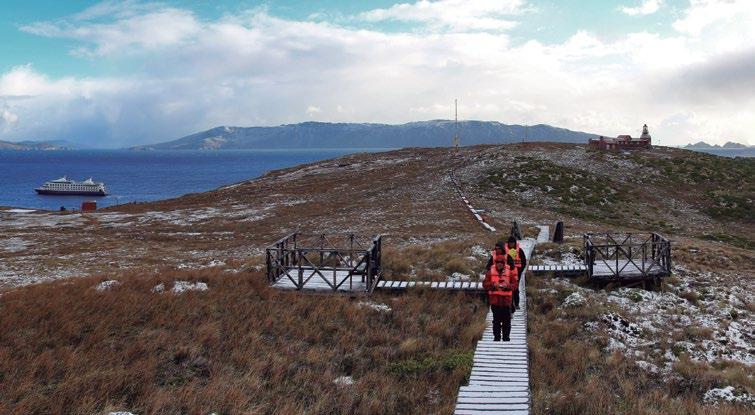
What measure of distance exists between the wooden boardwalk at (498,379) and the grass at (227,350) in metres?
0.47

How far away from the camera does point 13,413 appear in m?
10.4

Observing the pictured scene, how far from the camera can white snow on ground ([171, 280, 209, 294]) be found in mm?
20922

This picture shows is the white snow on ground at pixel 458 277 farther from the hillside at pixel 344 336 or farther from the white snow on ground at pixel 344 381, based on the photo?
the white snow on ground at pixel 344 381

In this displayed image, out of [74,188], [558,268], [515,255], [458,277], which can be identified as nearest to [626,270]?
[558,268]

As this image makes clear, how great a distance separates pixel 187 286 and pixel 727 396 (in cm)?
1886

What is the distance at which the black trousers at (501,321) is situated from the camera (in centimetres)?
1435

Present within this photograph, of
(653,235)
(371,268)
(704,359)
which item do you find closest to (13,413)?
(371,268)

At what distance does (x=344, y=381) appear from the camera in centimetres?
1346

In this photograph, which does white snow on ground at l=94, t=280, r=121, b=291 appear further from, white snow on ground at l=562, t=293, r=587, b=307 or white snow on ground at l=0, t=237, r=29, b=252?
white snow on ground at l=0, t=237, r=29, b=252

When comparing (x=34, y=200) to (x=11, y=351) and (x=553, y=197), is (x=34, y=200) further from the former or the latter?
(x=11, y=351)

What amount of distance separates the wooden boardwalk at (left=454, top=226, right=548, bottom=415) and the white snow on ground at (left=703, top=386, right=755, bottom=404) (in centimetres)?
452

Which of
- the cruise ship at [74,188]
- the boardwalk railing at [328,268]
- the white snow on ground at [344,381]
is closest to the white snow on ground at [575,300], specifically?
the boardwalk railing at [328,268]

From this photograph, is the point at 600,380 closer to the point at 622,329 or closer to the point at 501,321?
the point at 501,321

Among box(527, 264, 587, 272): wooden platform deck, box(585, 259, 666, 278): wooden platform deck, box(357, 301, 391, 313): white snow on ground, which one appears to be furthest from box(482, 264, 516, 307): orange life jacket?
box(527, 264, 587, 272): wooden platform deck
